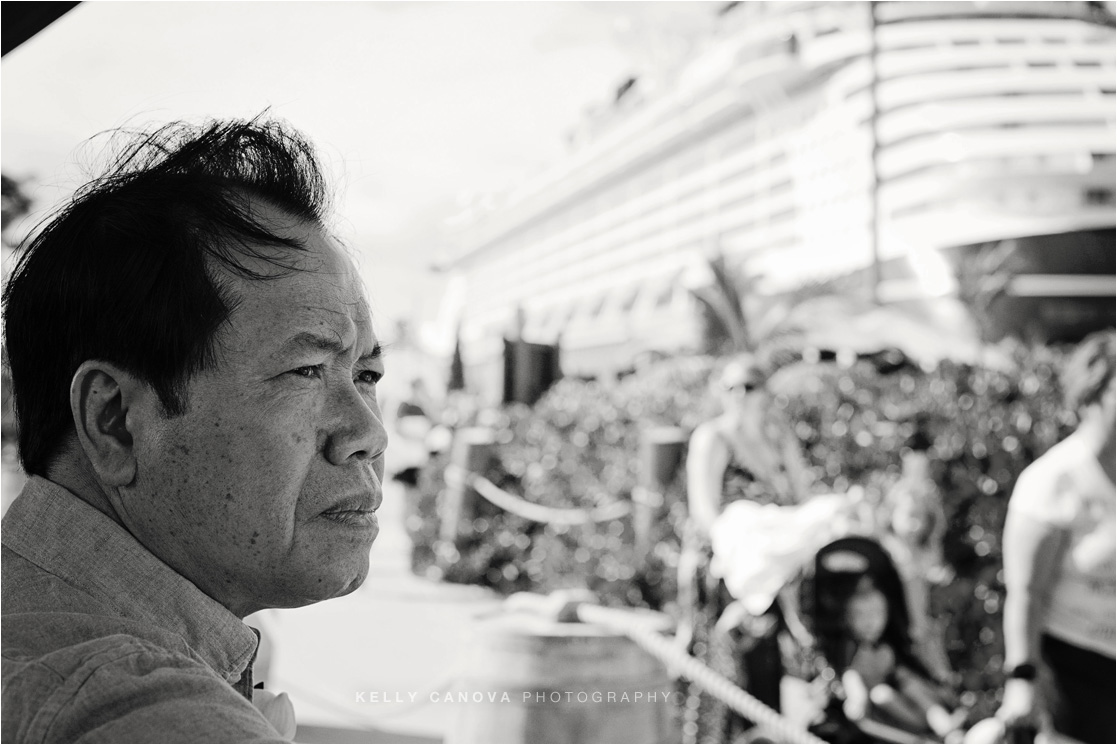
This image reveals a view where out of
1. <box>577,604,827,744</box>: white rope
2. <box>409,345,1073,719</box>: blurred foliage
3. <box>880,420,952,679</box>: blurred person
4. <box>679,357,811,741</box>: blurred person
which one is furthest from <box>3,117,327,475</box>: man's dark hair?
<box>409,345,1073,719</box>: blurred foliage

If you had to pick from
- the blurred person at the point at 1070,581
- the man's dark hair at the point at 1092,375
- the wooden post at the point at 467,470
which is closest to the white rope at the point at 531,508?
the wooden post at the point at 467,470

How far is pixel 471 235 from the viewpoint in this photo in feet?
50.0

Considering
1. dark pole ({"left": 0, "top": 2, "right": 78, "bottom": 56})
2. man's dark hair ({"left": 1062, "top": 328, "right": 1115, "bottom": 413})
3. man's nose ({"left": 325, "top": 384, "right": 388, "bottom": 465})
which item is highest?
dark pole ({"left": 0, "top": 2, "right": 78, "bottom": 56})

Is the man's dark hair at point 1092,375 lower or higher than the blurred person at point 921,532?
higher

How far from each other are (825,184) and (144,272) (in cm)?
1408

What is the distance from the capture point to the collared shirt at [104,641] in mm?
537

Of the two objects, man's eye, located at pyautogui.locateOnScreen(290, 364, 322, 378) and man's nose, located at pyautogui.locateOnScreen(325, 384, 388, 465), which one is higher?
man's eye, located at pyautogui.locateOnScreen(290, 364, 322, 378)

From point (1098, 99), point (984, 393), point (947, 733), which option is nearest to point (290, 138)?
point (947, 733)

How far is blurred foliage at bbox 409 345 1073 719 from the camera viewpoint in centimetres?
418

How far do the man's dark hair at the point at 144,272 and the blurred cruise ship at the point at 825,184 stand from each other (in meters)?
5.99

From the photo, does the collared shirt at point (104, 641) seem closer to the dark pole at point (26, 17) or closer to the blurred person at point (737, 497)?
the dark pole at point (26, 17)

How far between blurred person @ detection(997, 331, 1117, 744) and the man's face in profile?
2790 millimetres

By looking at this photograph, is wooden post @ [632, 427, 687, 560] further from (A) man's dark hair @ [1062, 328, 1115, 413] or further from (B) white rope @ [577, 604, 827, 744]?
(A) man's dark hair @ [1062, 328, 1115, 413]

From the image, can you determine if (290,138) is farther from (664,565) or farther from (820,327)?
(820,327)
